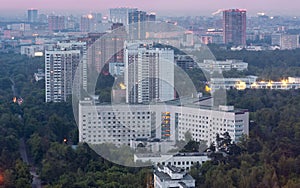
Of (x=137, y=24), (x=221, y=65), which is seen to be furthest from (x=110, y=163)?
(x=137, y=24)

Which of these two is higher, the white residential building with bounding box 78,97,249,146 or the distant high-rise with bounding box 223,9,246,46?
the distant high-rise with bounding box 223,9,246,46

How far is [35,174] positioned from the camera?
8180 millimetres

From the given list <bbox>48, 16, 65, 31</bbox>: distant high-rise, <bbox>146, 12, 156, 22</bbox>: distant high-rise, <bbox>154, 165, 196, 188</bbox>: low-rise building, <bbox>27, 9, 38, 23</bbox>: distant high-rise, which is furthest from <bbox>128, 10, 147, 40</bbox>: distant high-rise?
<bbox>27, 9, 38, 23</bbox>: distant high-rise

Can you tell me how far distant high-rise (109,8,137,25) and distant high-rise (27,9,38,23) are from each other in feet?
49.3

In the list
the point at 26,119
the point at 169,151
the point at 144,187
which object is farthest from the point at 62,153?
the point at 26,119

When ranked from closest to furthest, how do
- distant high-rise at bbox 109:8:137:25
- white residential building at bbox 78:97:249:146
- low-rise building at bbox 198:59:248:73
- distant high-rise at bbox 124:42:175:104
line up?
white residential building at bbox 78:97:249:146 < distant high-rise at bbox 124:42:175:104 < low-rise building at bbox 198:59:248:73 < distant high-rise at bbox 109:8:137:25

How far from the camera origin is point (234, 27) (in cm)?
2723

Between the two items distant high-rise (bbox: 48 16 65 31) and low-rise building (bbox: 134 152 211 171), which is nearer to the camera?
low-rise building (bbox: 134 152 211 171)

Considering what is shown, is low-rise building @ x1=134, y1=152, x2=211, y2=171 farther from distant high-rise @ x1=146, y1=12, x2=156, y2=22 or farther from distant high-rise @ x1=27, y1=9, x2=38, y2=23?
distant high-rise @ x1=27, y1=9, x2=38, y2=23

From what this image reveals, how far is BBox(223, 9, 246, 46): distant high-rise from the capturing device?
86.8 ft

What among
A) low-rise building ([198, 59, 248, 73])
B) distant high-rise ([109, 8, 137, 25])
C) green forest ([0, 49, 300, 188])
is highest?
distant high-rise ([109, 8, 137, 25])

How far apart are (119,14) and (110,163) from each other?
16.0 meters

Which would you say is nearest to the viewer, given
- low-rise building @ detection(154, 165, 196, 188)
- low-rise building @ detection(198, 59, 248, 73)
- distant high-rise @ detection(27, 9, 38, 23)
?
low-rise building @ detection(154, 165, 196, 188)

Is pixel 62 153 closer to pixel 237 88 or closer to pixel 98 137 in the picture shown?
pixel 98 137
